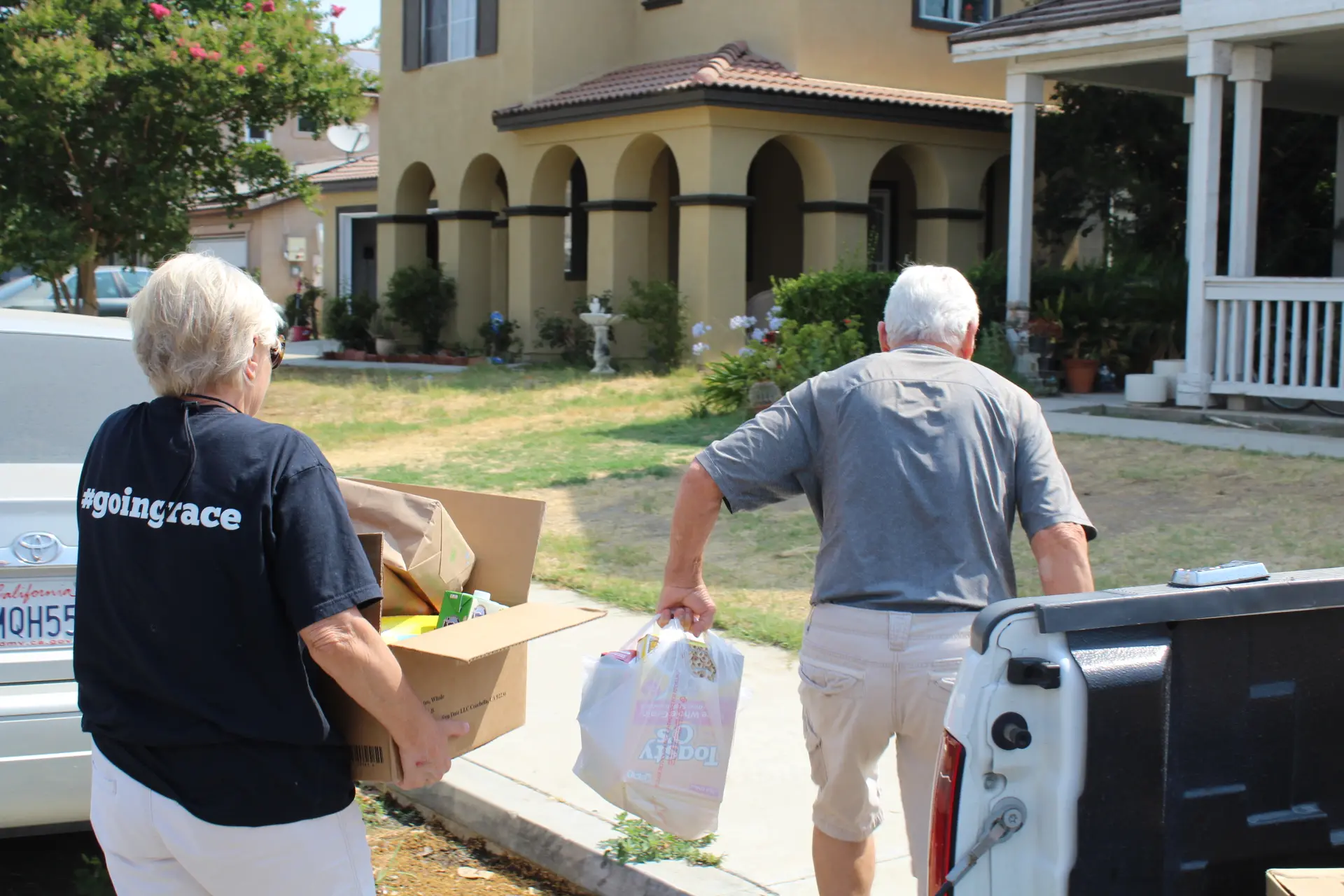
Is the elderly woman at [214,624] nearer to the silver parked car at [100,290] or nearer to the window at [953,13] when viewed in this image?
the silver parked car at [100,290]

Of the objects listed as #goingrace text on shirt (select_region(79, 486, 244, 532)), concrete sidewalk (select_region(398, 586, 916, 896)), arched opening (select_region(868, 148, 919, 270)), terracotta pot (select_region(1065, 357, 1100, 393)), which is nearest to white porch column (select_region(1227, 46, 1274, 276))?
terracotta pot (select_region(1065, 357, 1100, 393))

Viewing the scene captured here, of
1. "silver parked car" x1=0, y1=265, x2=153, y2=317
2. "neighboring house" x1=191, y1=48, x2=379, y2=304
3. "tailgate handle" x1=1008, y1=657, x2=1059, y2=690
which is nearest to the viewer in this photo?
"tailgate handle" x1=1008, y1=657, x2=1059, y2=690

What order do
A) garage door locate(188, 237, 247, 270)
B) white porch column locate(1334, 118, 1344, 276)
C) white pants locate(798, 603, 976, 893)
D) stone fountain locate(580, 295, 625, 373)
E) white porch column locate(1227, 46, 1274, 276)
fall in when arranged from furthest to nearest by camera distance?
garage door locate(188, 237, 247, 270)
stone fountain locate(580, 295, 625, 373)
white porch column locate(1334, 118, 1344, 276)
white porch column locate(1227, 46, 1274, 276)
white pants locate(798, 603, 976, 893)

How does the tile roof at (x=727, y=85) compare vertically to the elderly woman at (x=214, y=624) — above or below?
above

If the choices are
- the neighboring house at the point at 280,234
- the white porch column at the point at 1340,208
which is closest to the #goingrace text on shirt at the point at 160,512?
the white porch column at the point at 1340,208

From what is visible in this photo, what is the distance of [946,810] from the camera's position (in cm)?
228

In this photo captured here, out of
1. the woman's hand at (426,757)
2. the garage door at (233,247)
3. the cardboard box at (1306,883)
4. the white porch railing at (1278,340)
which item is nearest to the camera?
the cardboard box at (1306,883)

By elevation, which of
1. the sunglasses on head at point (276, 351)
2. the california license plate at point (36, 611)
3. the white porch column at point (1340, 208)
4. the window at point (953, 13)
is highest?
the window at point (953, 13)

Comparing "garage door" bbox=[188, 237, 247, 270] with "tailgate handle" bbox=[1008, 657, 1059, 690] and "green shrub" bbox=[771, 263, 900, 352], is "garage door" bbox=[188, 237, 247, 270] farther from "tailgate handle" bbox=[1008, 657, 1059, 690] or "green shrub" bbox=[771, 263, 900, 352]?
"tailgate handle" bbox=[1008, 657, 1059, 690]

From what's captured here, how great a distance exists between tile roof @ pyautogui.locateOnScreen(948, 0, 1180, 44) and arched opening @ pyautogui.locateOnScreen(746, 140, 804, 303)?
7.39 m

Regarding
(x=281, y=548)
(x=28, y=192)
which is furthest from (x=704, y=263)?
(x=281, y=548)

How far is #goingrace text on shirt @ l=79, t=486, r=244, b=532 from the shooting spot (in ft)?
7.99

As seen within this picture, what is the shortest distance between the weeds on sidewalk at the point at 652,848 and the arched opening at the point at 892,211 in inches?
700

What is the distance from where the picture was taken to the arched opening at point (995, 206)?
70.3 feet
